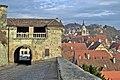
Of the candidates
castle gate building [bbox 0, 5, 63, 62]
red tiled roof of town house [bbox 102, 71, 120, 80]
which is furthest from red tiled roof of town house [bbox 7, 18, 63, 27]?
red tiled roof of town house [bbox 102, 71, 120, 80]

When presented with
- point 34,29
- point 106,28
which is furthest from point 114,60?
point 106,28

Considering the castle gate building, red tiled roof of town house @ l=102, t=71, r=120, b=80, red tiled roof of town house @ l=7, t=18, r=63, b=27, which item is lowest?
red tiled roof of town house @ l=102, t=71, r=120, b=80

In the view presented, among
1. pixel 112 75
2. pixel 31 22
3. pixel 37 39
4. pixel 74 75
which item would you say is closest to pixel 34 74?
pixel 74 75

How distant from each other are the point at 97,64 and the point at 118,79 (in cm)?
1048

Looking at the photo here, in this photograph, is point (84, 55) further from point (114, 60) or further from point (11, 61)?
point (11, 61)

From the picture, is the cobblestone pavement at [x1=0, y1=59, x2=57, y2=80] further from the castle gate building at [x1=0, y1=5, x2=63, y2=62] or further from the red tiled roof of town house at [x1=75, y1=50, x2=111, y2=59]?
the red tiled roof of town house at [x1=75, y1=50, x2=111, y2=59]

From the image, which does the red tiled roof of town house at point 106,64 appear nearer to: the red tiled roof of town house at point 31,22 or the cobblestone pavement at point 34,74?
the red tiled roof of town house at point 31,22

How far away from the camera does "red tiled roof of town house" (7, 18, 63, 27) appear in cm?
3494

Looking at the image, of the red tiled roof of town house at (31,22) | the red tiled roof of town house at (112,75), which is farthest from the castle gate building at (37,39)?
the red tiled roof of town house at (112,75)

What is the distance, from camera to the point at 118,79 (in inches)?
1631

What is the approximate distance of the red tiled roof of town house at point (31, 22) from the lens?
34.9 meters

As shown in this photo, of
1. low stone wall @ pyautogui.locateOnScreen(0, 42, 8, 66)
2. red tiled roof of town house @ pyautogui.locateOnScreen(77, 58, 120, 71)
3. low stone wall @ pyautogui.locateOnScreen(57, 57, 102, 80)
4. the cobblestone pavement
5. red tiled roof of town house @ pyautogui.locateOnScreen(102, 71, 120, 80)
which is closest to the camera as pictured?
low stone wall @ pyautogui.locateOnScreen(57, 57, 102, 80)

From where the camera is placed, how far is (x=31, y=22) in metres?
36.1

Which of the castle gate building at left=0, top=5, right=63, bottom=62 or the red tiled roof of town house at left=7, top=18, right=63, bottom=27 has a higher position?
the red tiled roof of town house at left=7, top=18, right=63, bottom=27
